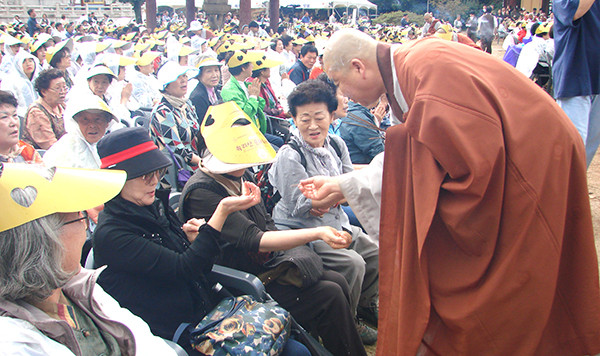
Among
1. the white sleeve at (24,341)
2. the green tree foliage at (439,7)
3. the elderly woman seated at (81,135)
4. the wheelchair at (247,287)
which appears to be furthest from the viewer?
the green tree foliage at (439,7)

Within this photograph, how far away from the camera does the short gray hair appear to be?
1396 mm

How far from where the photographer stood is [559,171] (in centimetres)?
172

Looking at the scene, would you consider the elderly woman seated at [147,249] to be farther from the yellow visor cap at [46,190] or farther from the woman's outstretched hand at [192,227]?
the yellow visor cap at [46,190]

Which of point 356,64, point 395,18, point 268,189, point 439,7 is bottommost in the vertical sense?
point 268,189

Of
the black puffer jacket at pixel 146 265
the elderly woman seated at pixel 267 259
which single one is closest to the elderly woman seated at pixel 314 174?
the elderly woman seated at pixel 267 259

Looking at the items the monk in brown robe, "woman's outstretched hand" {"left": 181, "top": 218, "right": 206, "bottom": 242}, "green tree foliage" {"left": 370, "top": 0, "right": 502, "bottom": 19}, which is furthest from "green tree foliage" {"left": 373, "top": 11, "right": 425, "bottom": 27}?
the monk in brown robe

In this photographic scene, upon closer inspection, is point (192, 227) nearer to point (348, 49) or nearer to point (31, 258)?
point (31, 258)

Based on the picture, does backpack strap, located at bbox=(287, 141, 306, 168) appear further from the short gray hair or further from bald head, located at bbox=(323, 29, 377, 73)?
the short gray hair

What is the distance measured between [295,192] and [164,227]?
1035 millimetres

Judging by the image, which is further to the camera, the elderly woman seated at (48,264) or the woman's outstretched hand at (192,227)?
the woman's outstretched hand at (192,227)

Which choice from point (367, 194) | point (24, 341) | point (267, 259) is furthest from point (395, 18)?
point (24, 341)

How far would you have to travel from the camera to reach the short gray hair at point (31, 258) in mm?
1396

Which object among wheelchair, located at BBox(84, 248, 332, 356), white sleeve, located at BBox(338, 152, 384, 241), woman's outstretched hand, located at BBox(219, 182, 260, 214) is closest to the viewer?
white sleeve, located at BBox(338, 152, 384, 241)

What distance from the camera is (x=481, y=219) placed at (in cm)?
170
